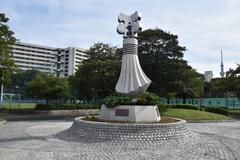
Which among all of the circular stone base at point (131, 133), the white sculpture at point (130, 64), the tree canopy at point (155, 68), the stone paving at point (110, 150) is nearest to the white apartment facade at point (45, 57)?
the tree canopy at point (155, 68)

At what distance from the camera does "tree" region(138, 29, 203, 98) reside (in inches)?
1335

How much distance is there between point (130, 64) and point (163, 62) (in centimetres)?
1784

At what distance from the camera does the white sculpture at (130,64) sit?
16.5 meters

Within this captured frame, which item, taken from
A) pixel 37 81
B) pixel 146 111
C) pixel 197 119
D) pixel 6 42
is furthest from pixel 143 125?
pixel 37 81

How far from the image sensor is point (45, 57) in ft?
443

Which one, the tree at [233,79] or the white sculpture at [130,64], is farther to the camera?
the tree at [233,79]

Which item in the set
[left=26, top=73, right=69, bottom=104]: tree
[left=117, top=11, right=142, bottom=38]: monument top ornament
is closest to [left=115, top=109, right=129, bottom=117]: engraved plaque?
[left=117, top=11, right=142, bottom=38]: monument top ornament

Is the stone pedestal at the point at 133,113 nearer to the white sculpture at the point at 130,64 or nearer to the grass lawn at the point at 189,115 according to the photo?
the white sculpture at the point at 130,64

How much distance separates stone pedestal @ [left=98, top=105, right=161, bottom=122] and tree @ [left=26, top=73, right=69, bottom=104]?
20963mm

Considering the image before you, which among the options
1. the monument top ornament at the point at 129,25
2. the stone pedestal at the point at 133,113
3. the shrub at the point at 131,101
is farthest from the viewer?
the monument top ornament at the point at 129,25

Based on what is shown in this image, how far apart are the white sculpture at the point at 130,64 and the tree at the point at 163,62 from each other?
53.8ft

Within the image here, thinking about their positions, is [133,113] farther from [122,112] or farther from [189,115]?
[189,115]

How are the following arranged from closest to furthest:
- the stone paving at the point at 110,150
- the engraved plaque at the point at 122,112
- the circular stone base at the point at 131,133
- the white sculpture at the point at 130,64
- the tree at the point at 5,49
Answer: the stone paving at the point at 110,150 < the circular stone base at the point at 131,133 < the engraved plaque at the point at 122,112 < the white sculpture at the point at 130,64 < the tree at the point at 5,49

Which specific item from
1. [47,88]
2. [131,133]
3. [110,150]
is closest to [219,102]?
[47,88]
